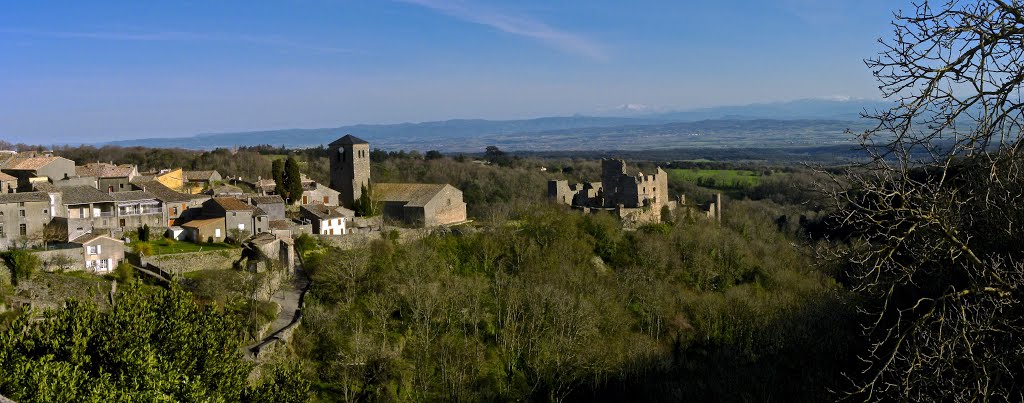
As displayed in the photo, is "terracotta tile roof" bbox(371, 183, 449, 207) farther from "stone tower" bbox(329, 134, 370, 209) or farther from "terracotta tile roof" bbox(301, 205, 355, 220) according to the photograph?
"terracotta tile roof" bbox(301, 205, 355, 220)

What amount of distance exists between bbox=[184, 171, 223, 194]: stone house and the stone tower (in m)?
6.66

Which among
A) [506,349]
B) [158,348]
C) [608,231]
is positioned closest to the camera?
[158,348]

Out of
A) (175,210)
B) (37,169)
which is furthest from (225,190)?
(175,210)

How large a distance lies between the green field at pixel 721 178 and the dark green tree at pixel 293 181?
131 feet

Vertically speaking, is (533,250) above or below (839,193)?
below

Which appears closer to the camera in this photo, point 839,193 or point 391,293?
point 839,193

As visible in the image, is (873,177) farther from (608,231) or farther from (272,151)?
(272,151)

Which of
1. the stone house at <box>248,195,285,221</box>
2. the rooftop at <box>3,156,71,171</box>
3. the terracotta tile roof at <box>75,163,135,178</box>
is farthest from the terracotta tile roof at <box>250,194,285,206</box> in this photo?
the rooftop at <box>3,156,71,171</box>

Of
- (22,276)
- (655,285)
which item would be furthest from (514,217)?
(22,276)

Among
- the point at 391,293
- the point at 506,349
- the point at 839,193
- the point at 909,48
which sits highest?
the point at 909,48

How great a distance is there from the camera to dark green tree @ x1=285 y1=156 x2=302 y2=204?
3481cm

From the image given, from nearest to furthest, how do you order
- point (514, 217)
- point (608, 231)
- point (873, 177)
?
1. point (873, 177)
2. point (608, 231)
3. point (514, 217)

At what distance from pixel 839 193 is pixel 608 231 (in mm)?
28649

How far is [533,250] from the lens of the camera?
3048 centimetres
